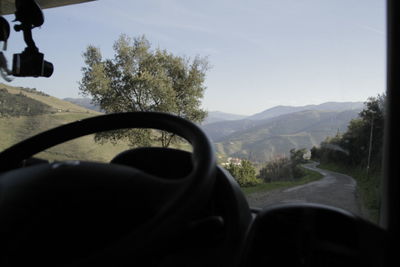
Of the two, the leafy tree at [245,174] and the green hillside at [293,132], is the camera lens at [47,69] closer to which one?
the green hillside at [293,132]

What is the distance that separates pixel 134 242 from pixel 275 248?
13.8 inches

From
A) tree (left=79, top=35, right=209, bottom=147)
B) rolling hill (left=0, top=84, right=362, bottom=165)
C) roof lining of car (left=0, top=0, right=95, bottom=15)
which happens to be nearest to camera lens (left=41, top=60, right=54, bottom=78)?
rolling hill (left=0, top=84, right=362, bottom=165)

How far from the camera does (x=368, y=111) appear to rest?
118 centimetres

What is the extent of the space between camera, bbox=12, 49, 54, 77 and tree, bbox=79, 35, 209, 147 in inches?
313

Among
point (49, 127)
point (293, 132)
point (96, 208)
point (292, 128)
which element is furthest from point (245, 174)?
point (96, 208)

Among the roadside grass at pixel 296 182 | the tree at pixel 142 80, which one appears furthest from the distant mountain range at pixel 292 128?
the tree at pixel 142 80

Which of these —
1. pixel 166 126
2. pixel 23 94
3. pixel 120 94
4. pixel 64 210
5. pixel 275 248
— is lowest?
pixel 275 248

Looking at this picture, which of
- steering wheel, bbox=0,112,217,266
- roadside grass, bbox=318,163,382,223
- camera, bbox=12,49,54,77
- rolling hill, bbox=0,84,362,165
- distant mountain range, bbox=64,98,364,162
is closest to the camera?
steering wheel, bbox=0,112,217,266

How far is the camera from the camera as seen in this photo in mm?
1041

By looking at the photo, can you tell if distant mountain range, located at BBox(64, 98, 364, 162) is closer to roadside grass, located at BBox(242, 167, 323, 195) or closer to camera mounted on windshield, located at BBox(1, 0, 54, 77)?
roadside grass, located at BBox(242, 167, 323, 195)

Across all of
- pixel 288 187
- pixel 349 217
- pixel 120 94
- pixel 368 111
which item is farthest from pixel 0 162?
pixel 120 94

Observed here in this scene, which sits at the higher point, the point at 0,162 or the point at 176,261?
the point at 0,162

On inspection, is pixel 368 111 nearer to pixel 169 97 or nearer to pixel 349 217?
pixel 349 217

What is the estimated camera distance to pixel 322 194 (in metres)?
1.22
